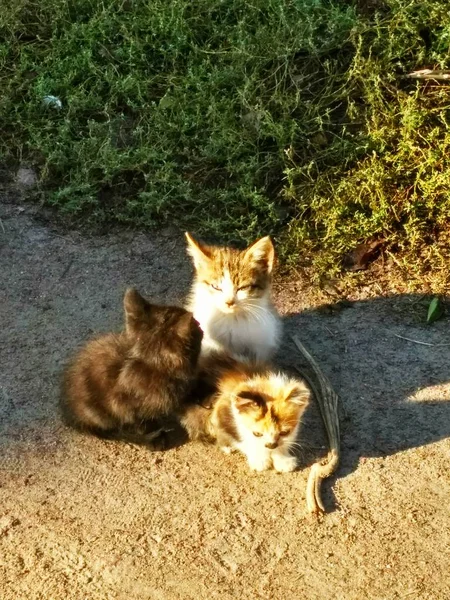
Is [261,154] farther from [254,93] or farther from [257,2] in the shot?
[257,2]

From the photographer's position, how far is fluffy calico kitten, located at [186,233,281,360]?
3936 mm

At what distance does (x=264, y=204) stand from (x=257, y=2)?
1872mm

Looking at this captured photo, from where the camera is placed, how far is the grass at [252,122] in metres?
4.93

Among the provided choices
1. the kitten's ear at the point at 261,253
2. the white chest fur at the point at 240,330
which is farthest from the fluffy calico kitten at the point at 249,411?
the kitten's ear at the point at 261,253

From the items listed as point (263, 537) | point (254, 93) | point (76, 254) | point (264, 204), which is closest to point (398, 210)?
point (264, 204)

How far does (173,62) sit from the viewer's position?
563 centimetres

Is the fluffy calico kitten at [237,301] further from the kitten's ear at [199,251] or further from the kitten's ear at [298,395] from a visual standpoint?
the kitten's ear at [298,395]

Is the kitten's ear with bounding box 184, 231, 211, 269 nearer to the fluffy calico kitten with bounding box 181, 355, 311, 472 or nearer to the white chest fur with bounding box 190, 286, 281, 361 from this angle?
the white chest fur with bounding box 190, 286, 281, 361

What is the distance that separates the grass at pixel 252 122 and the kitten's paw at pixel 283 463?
1572 millimetres

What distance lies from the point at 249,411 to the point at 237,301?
73cm

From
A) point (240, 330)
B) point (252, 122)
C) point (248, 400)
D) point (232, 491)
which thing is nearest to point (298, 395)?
point (248, 400)

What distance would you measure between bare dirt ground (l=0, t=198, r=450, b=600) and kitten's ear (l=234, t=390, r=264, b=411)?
401mm

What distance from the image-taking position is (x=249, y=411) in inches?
135

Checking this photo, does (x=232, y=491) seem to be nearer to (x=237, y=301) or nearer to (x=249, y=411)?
(x=249, y=411)
